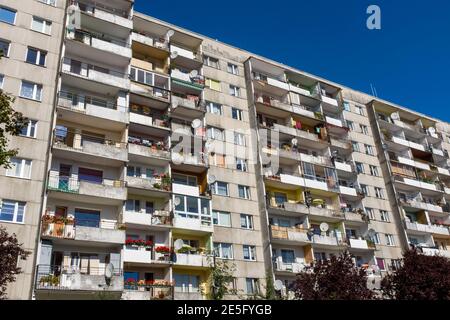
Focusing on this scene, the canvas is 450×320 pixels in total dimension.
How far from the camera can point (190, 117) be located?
1513 inches

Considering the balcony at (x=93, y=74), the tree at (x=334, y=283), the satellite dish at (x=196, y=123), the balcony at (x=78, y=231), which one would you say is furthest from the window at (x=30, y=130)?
the tree at (x=334, y=283)

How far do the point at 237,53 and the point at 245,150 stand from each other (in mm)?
12142

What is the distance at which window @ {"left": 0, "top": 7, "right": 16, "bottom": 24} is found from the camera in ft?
106

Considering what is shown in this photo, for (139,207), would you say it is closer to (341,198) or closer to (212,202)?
(212,202)

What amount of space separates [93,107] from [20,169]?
268 inches

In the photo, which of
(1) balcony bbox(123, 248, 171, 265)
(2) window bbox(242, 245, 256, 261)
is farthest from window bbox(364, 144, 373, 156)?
(1) balcony bbox(123, 248, 171, 265)

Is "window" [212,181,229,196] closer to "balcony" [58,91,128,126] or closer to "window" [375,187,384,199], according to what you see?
"balcony" [58,91,128,126]

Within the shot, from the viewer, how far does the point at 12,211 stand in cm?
2664

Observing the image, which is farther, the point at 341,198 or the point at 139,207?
the point at 341,198

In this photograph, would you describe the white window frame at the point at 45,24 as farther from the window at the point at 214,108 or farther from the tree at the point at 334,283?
the tree at the point at 334,283

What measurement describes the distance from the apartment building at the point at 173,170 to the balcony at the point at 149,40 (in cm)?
24

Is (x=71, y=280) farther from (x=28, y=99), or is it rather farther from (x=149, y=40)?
(x=149, y=40)
